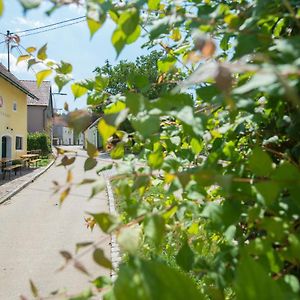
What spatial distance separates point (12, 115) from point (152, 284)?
24.8 m

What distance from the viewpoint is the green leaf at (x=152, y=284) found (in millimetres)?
710

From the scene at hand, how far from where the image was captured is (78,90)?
1.43 m

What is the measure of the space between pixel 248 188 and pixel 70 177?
1.54ft

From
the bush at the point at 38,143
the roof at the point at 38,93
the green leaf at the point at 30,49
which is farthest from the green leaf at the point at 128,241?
the roof at the point at 38,93

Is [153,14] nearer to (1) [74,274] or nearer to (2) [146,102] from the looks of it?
(2) [146,102]

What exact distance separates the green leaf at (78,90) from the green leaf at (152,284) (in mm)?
839

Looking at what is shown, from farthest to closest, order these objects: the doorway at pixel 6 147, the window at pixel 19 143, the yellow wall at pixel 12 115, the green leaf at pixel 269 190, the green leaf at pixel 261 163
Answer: the window at pixel 19 143
the doorway at pixel 6 147
the yellow wall at pixel 12 115
the green leaf at pixel 261 163
the green leaf at pixel 269 190

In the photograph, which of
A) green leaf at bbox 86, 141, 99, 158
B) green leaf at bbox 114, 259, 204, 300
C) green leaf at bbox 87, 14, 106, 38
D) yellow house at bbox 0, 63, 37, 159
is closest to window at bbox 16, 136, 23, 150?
yellow house at bbox 0, 63, 37, 159

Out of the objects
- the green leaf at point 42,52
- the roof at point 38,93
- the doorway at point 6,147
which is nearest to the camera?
the green leaf at point 42,52

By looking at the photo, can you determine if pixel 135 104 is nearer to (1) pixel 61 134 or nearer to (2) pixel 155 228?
(2) pixel 155 228

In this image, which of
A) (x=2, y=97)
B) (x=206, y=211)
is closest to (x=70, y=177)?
(x=206, y=211)

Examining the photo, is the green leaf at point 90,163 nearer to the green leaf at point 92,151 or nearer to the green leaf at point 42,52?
the green leaf at point 92,151

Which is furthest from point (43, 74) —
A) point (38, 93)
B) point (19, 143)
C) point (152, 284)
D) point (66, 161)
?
point (38, 93)

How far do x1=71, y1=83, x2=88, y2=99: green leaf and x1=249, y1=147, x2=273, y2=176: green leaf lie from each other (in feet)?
2.50
